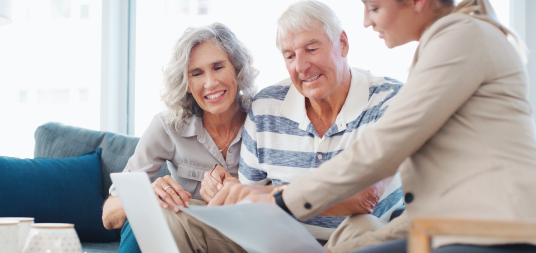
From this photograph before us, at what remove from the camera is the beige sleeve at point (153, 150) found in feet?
5.74

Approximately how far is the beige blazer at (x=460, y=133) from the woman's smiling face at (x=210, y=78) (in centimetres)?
93

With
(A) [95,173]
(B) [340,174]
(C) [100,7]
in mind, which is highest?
(C) [100,7]

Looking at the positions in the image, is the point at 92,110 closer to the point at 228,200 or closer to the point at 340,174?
the point at 228,200

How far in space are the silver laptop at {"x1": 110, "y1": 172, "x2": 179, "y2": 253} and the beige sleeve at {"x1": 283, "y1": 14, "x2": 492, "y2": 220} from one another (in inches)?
13.6

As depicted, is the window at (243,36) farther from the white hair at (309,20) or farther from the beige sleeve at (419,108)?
the beige sleeve at (419,108)

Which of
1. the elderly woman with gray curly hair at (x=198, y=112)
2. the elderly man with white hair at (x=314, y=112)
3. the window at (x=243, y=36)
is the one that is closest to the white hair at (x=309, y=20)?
the elderly man with white hair at (x=314, y=112)

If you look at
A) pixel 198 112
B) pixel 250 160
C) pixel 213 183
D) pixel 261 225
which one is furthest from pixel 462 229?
pixel 198 112

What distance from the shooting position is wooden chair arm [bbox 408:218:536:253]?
1.58ft

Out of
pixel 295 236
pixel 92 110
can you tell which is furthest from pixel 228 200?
pixel 92 110

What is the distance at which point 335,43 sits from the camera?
5.17 feet

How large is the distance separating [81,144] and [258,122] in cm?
131

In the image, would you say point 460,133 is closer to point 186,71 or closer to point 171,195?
point 171,195

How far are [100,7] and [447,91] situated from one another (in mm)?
3047

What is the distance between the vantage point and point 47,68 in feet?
10.4
